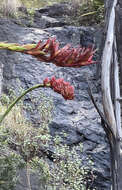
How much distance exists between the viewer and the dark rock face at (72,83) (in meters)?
4.31

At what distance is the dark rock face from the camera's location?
4.31 m

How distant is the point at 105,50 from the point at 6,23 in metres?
3.54

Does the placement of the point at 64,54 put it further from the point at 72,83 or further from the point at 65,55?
the point at 72,83

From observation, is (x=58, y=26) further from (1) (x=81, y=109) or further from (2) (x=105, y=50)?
(2) (x=105, y=50)

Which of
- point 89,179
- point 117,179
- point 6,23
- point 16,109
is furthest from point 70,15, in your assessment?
point 117,179

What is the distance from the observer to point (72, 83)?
17.9ft

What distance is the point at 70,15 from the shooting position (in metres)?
7.73

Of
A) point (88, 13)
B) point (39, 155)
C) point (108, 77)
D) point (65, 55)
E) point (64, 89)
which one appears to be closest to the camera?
point (65, 55)

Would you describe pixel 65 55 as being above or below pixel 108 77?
above

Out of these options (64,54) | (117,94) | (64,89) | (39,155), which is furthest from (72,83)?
(64,54)

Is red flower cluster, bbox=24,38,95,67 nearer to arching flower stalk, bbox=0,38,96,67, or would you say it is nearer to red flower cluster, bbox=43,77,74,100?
arching flower stalk, bbox=0,38,96,67

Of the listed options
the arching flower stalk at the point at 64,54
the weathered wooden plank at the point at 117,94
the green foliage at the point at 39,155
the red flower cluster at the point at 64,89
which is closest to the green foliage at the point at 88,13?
the green foliage at the point at 39,155

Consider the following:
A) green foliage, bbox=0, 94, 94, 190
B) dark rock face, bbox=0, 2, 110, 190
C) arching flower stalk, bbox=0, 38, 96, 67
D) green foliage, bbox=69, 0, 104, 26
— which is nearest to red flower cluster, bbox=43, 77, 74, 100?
arching flower stalk, bbox=0, 38, 96, 67

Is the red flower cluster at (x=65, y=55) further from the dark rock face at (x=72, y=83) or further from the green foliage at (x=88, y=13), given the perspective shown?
the green foliage at (x=88, y=13)
